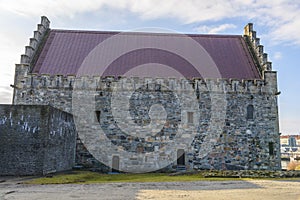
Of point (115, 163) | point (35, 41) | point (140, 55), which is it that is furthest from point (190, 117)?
point (35, 41)

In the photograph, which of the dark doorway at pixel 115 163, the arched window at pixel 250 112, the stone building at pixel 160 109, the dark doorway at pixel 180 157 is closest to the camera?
the dark doorway at pixel 115 163

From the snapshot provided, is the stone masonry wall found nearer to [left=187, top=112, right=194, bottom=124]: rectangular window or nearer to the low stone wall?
[left=187, top=112, right=194, bottom=124]: rectangular window

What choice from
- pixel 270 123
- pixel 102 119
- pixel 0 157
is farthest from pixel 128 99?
pixel 270 123

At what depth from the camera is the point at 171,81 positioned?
66.1ft

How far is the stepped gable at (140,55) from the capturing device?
2094cm

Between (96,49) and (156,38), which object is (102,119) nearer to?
(96,49)

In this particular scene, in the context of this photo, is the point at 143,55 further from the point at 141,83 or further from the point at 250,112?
the point at 250,112

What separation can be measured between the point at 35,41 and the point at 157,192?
1596cm

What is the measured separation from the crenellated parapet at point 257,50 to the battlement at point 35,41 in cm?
1604

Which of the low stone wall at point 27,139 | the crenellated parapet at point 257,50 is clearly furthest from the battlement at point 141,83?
the low stone wall at point 27,139

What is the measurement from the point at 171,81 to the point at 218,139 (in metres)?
4.91

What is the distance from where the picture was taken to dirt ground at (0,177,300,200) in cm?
961

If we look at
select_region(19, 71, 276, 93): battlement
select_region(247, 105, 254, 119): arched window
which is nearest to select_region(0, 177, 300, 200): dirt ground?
select_region(247, 105, 254, 119): arched window

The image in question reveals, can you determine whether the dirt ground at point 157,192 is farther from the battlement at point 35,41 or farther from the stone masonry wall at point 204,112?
the battlement at point 35,41
